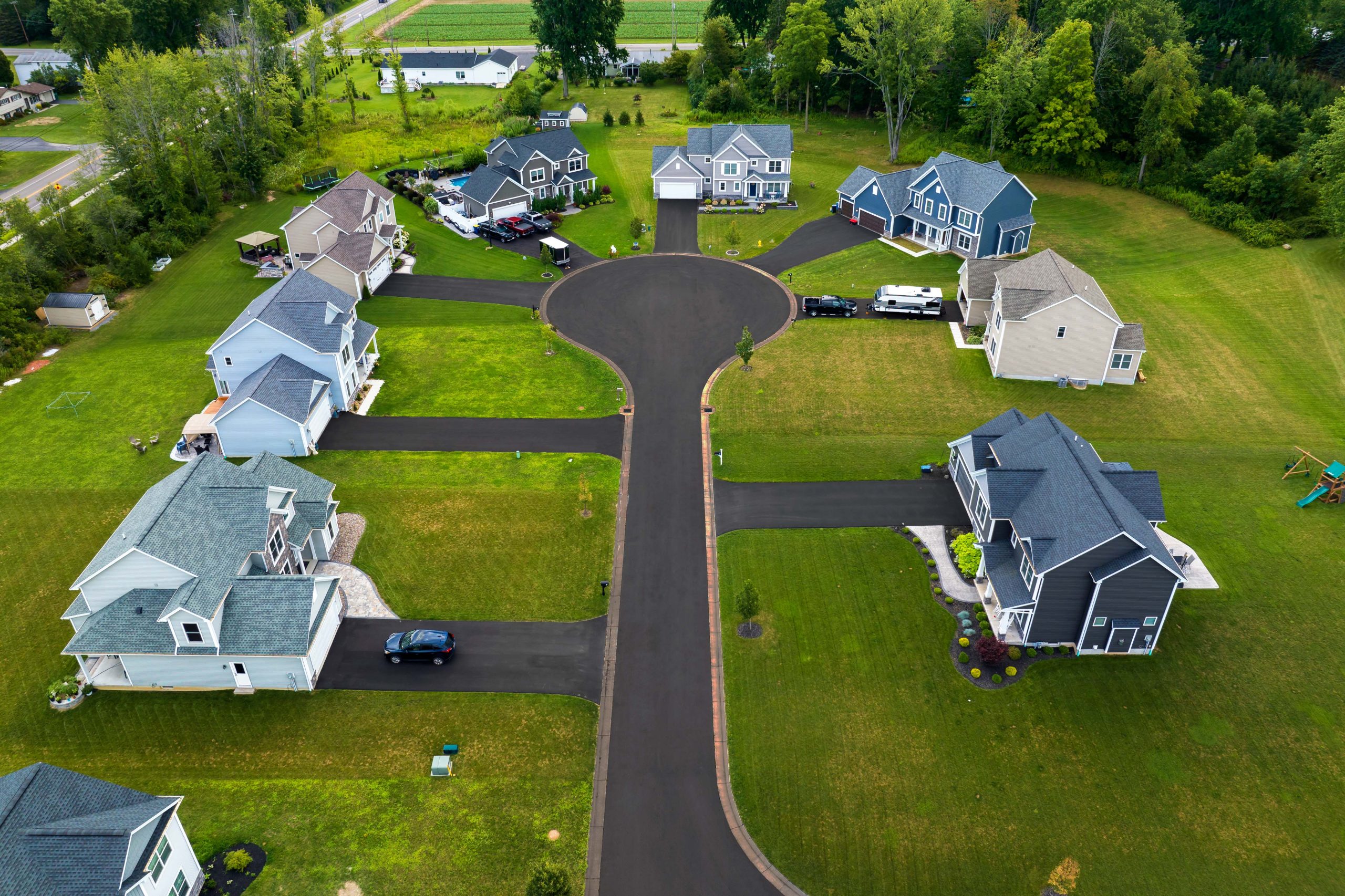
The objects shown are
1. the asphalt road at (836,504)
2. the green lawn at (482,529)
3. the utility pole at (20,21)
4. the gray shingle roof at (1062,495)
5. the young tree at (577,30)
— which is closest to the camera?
the gray shingle roof at (1062,495)

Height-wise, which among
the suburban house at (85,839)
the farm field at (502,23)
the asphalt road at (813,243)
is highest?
the farm field at (502,23)

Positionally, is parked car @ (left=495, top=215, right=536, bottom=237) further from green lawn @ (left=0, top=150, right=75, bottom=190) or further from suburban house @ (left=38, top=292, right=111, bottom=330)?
green lawn @ (left=0, top=150, right=75, bottom=190)

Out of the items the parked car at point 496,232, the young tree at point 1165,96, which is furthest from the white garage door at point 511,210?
the young tree at point 1165,96

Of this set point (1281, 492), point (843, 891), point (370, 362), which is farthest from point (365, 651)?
point (1281, 492)

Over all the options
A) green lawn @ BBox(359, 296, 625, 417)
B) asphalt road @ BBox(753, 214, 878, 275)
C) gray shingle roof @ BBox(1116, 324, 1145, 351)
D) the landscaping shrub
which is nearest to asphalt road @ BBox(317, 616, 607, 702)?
the landscaping shrub

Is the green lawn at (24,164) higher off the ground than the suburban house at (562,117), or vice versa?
the suburban house at (562,117)

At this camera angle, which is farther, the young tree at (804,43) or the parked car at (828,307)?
the young tree at (804,43)

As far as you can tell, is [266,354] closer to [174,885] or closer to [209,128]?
[174,885]

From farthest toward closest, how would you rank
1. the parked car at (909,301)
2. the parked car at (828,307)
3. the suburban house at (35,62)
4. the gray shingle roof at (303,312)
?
the suburban house at (35,62), the parked car at (828,307), the parked car at (909,301), the gray shingle roof at (303,312)

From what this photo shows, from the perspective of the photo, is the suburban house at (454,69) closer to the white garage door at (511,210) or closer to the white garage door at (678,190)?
the white garage door at (678,190)
